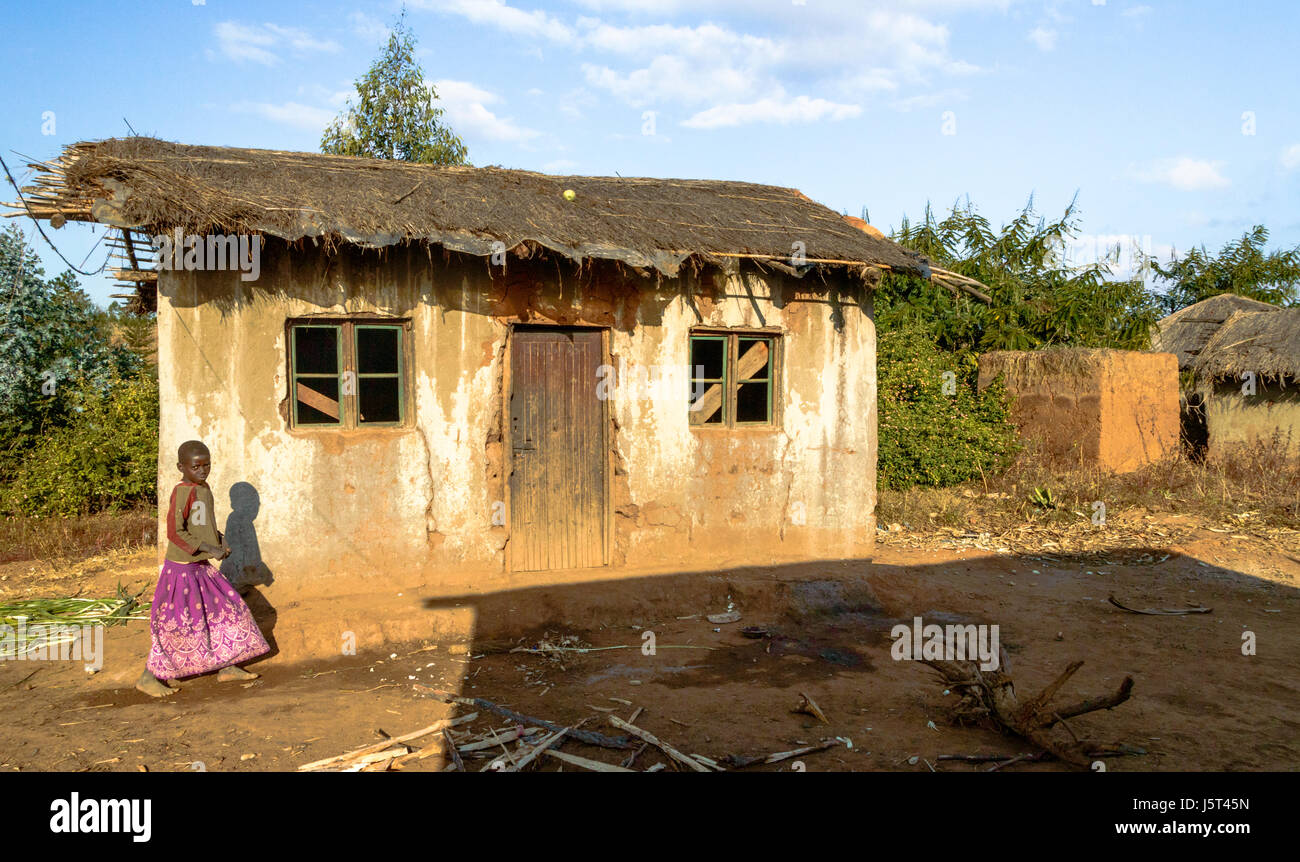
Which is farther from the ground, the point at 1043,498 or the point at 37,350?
the point at 37,350

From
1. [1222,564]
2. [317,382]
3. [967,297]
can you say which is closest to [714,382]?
[317,382]

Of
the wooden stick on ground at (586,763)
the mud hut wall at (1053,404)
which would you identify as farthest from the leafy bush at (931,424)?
the wooden stick on ground at (586,763)

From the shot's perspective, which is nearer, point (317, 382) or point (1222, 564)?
point (317, 382)

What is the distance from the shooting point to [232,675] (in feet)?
18.1

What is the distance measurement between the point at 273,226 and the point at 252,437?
5.50 feet

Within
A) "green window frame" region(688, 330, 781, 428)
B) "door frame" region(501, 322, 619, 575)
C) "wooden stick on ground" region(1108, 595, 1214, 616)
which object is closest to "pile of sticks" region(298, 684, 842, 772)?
"door frame" region(501, 322, 619, 575)

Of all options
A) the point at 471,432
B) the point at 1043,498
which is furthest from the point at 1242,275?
the point at 471,432

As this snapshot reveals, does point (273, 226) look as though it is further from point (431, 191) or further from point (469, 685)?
point (469, 685)

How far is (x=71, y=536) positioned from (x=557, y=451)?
5981 millimetres

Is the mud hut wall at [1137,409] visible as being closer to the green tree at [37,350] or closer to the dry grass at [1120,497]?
the dry grass at [1120,497]

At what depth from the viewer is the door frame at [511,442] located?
23.3ft

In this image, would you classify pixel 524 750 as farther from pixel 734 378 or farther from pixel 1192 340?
pixel 1192 340

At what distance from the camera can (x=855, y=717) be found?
490cm


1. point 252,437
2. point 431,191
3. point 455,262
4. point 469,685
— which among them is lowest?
point 469,685
